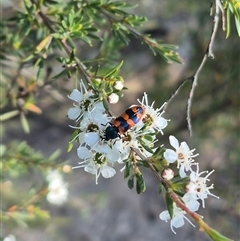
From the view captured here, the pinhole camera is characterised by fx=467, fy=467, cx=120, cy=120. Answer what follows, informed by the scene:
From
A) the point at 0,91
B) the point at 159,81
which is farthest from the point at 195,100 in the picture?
the point at 0,91

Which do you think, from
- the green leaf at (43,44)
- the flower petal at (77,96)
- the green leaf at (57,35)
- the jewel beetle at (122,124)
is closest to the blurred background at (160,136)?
the green leaf at (43,44)

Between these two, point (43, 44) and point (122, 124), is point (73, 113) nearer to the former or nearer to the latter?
point (122, 124)

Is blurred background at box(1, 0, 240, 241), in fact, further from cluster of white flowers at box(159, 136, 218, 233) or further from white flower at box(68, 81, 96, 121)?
cluster of white flowers at box(159, 136, 218, 233)

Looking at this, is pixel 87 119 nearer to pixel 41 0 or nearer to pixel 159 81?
pixel 41 0

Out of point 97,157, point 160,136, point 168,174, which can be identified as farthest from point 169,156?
point 160,136

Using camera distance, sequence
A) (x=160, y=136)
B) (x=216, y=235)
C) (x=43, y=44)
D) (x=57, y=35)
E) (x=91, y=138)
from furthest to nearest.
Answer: (x=160, y=136), (x=43, y=44), (x=57, y=35), (x=91, y=138), (x=216, y=235)

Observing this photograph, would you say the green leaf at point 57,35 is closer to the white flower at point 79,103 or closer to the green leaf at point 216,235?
the white flower at point 79,103

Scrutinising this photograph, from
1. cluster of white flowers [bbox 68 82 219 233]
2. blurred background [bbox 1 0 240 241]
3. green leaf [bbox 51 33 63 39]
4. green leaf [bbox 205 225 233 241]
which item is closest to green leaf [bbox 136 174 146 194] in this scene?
cluster of white flowers [bbox 68 82 219 233]
